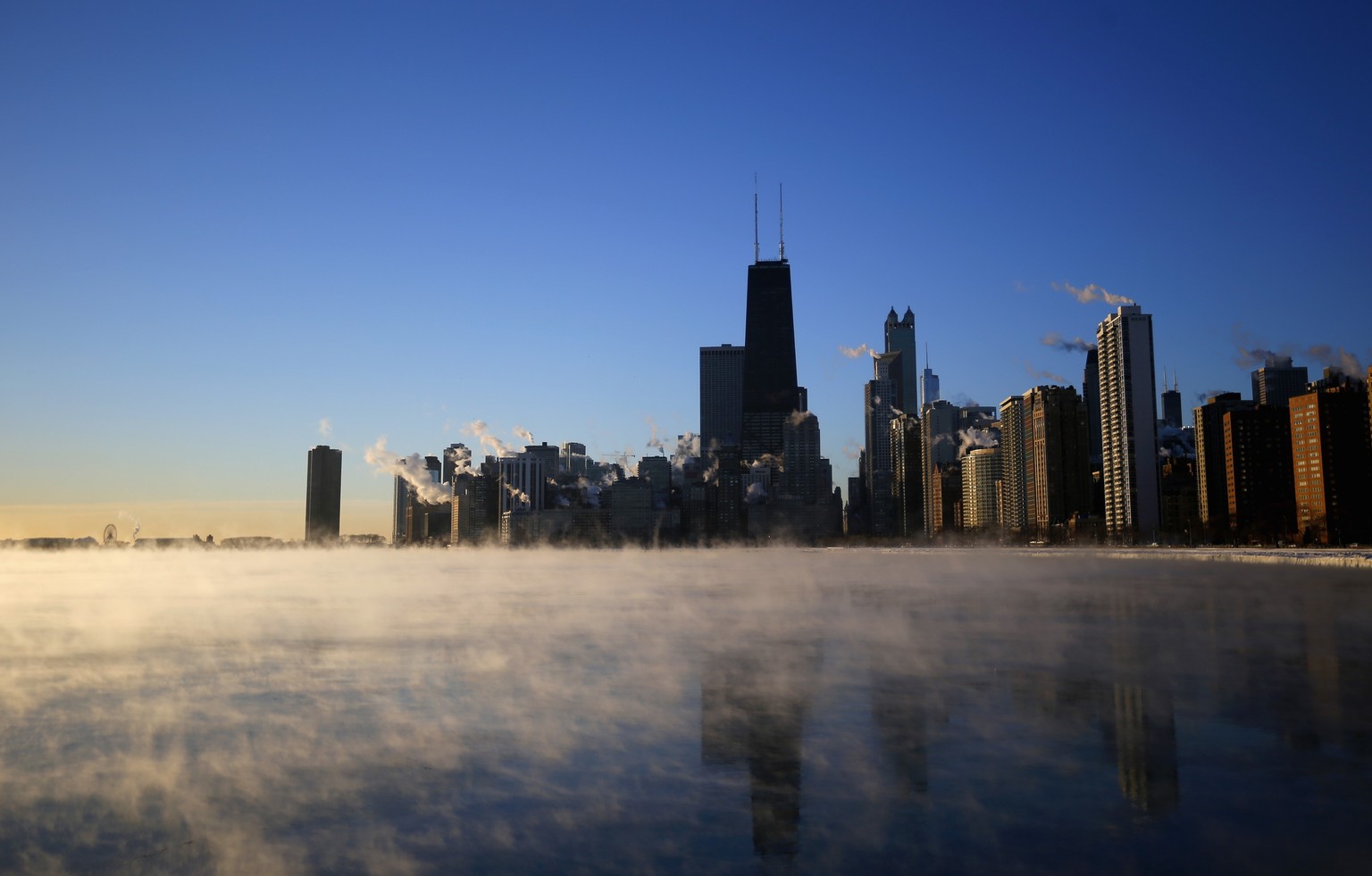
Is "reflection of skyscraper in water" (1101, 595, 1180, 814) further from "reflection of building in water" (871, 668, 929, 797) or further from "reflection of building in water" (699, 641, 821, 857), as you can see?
"reflection of building in water" (699, 641, 821, 857)

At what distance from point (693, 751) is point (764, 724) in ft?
9.04

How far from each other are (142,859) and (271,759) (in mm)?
5400

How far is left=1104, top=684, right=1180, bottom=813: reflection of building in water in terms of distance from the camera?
1457 cm

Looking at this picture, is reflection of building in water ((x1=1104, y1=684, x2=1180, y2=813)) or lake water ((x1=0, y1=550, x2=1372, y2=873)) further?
reflection of building in water ((x1=1104, y1=684, x2=1180, y2=813))

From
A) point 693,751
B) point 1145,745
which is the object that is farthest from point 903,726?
point 693,751

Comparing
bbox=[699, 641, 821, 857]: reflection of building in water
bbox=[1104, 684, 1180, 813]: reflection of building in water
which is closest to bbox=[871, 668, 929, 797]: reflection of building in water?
bbox=[699, 641, 821, 857]: reflection of building in water

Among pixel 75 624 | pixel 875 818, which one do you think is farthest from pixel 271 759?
pixel 75 624

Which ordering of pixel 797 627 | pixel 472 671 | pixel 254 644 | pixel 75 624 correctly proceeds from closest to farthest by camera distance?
1. pixel 472 671
2. pixel 254 644
3. pixel 797 627
4. pixel 75 624

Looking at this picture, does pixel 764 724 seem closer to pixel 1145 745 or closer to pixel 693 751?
pixel 693 751

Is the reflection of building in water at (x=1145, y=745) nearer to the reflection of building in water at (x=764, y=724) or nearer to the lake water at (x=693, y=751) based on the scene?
the lake water at (x=693, y=751)

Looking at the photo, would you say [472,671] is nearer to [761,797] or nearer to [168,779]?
[168,779]

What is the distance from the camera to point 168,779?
1628cm

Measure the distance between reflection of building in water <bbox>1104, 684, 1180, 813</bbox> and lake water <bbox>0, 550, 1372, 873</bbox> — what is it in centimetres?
9

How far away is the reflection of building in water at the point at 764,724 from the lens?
45.1ft
